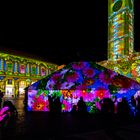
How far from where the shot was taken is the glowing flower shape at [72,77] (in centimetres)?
1777

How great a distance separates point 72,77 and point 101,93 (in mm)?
2672

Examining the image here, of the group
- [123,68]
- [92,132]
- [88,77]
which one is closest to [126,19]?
[123,68]

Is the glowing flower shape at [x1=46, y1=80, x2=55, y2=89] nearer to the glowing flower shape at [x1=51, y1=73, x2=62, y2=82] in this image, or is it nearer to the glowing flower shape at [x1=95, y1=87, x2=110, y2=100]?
the glowing flower shape at [x1=51, y1=73, x2=62, y2=82]

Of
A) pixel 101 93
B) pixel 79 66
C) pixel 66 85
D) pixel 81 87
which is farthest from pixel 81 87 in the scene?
pixel 79 66

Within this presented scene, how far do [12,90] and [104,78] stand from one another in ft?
109

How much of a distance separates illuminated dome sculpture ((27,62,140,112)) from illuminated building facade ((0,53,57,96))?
2850 cm

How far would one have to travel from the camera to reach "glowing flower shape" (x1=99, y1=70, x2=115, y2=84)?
17.0m

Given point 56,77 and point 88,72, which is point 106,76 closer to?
point 88,72

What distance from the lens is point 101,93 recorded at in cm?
1644

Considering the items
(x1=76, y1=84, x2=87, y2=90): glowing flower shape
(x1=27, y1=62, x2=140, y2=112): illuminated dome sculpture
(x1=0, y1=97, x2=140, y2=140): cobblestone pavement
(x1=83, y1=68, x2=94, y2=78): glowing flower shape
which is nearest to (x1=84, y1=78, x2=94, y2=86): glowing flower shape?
(x1=27, y1=62, x2=140, y2=112): illuminated dome sculpture

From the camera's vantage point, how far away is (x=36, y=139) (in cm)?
918

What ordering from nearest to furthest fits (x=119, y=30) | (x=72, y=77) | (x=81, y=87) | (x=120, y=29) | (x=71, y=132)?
(x=71, y=132)
(x=81, y=87)
(x=72, y=77)
(x=120, y=29)
(x=119, y=30)

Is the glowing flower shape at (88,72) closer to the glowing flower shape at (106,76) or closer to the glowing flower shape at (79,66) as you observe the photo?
the glowing flower shape at (79,66)

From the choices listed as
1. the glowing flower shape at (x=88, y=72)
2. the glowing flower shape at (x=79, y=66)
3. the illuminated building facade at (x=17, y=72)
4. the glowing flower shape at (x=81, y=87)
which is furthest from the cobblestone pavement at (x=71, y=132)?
the illuminated building facade at (x=17, y=72)
